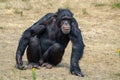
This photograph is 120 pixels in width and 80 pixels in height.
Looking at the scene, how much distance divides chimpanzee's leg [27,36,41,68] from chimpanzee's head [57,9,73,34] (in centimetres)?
52

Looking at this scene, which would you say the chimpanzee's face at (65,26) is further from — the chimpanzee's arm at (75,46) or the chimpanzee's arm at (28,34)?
the chimpanzee's arm at (28,34)

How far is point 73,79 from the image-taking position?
27.6 feet

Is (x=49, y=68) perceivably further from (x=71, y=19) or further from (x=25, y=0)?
(x=25, y=0)

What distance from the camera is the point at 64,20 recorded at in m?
9.12

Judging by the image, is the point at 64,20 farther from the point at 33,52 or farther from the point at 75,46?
the point at 33,52

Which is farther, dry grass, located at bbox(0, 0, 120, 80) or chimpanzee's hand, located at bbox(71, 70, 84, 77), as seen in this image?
dry grass, located at bbox(0, 0, 120, 80)

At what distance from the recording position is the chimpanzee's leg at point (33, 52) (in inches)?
360

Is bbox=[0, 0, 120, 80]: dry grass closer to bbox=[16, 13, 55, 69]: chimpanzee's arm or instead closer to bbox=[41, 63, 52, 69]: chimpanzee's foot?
bbox=[41, 63, 52, 69]: chimpanzee's foot

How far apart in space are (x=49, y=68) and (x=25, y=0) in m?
7.15

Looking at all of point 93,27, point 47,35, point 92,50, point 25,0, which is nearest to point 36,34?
point 47,35

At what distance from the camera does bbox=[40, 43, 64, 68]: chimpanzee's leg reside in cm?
919

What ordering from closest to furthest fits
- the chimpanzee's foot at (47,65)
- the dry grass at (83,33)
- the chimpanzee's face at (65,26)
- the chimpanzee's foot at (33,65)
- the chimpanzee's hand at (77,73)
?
the chimpanzee's hand at (77,73) < the dry grass at (83,33) < the chimpanzee's face at (65,26) < the chimpanzee's foot at (33,65) < the chimpanzee's foot at (47,65)

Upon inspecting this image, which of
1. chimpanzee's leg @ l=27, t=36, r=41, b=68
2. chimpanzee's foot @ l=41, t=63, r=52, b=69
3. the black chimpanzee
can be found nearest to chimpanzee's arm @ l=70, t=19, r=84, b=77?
the black chimpanzee

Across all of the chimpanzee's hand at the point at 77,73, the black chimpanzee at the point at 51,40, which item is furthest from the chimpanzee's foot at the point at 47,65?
the chimpanzee's hand at the point at 77,73
